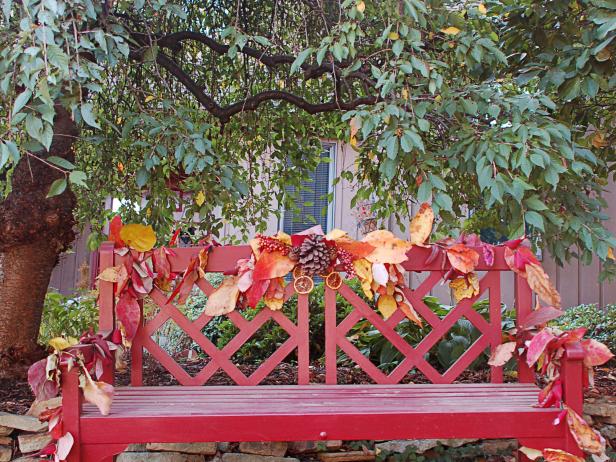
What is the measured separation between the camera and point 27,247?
3.11m

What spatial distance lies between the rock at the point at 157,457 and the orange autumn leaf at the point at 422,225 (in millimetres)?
1318

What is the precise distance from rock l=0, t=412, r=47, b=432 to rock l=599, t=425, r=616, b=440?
258cm

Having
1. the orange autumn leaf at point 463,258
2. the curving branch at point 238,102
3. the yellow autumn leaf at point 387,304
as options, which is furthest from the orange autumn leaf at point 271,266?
the curving branch at point 238,102

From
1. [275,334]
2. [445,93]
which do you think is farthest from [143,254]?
[275,334]

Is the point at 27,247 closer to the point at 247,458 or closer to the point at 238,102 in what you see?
the point at 238,102

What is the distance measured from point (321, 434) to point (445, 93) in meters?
1.36

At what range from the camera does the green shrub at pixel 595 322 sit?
413cm

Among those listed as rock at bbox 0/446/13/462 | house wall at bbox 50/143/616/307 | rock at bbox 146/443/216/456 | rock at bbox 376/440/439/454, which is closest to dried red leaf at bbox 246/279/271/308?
rock at bbox 146/443/216/456

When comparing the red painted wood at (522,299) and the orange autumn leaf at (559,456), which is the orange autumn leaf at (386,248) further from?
the orange autumn leaf at (559,456)

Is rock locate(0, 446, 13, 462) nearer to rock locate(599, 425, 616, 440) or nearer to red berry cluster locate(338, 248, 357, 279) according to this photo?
red berry cluster locate(338, 248, 357, 279)

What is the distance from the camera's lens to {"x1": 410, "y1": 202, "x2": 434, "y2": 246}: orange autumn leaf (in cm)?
242

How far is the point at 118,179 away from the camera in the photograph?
3.87 m

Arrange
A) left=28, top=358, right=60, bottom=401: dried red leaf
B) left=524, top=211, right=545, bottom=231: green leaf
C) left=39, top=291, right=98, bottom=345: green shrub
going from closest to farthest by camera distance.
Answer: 1. left=28, top=358, right=60, bottom=401: dried red leaf
2. left=524, top=211, right=545, bottom=231: green leaf
3. left=39, top=291, right=98, bottom=345: green shrub

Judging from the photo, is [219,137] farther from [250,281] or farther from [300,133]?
[250,281]
